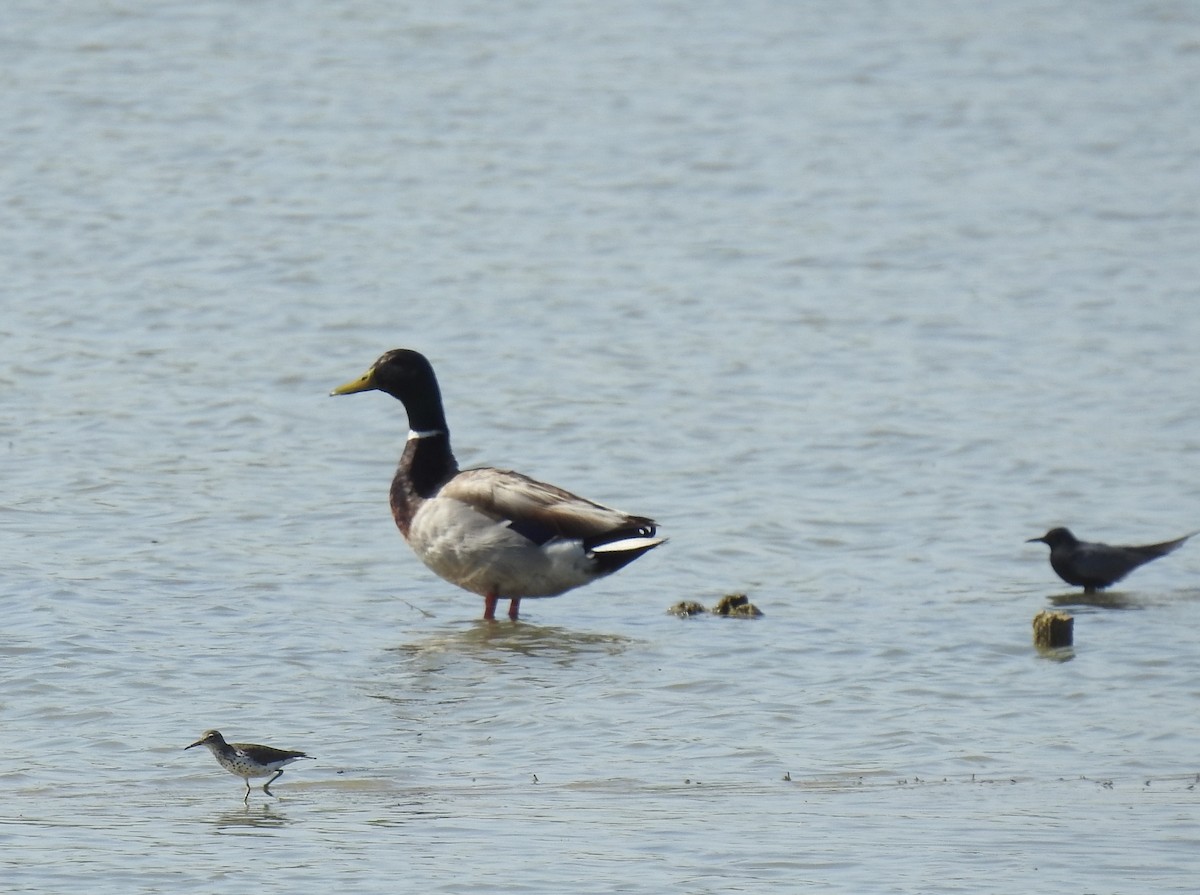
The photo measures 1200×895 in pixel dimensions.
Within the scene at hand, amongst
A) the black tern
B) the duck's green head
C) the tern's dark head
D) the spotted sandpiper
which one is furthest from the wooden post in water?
the spotted sandpiper

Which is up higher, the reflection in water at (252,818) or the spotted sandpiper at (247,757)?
the spotted sandpiper at (247,757)

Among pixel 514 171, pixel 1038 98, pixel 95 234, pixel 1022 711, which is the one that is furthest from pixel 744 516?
pixel 1038 98

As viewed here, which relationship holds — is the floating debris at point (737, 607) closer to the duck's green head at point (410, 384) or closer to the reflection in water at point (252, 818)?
the duck's green head at point (410, 384)

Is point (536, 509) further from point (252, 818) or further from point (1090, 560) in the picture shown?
point (252, 818)

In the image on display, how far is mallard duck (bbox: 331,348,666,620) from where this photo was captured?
37.6ft

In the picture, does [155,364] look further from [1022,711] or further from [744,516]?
[1022,711]

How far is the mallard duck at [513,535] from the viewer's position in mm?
11445

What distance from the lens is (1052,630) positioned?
10398 millimetres

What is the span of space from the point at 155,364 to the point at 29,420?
186 cm

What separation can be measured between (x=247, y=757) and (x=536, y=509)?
4.15 meters

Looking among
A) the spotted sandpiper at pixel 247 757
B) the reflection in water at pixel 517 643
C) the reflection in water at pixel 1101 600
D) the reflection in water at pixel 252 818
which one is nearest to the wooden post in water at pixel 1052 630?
the reflection in water at pixel 1101 600

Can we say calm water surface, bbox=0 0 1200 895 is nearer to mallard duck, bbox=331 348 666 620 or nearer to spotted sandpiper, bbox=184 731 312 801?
spotted sandpiper, bbox=184 731 312 801

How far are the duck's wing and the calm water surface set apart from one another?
491mm

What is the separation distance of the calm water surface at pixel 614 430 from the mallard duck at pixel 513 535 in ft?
1.00
